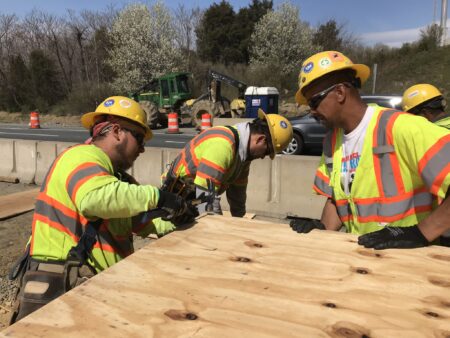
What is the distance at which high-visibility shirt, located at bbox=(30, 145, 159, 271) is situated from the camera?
2.04m

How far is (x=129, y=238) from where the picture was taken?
97.9 inches

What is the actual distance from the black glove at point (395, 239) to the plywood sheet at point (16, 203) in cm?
644

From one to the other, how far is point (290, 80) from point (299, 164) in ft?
94.8

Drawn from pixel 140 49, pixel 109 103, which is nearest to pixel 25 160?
pixel 109 103

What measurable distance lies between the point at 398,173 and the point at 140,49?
36.0 metres

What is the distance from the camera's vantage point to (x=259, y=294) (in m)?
1.55

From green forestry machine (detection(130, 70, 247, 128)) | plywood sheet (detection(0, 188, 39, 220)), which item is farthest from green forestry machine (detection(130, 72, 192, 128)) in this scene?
plywood sheet (detection(0, 188, 39, 220))

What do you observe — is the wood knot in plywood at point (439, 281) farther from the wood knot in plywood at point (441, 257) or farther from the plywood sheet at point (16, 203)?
the plywood sheet at point (16, 203)

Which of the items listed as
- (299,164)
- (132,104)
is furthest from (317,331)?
(299,164)

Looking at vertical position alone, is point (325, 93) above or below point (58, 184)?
above

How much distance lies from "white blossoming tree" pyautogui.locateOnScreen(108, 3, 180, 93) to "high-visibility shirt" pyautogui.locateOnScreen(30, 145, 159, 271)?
34.2 metres

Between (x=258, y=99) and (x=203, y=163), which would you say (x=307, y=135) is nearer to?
(x=258, y=99)

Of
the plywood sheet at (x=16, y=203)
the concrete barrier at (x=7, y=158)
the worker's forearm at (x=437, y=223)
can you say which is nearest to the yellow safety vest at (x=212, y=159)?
the worker's forearm at (x=437, y=223)

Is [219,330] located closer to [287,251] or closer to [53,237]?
[287,251]
